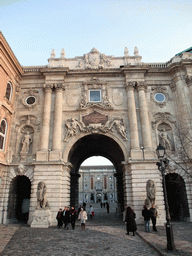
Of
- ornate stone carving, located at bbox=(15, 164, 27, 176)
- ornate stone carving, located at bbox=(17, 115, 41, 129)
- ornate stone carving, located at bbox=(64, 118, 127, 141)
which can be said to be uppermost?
ornate stone carving, located at bbox=(17, 115, 41, 129)

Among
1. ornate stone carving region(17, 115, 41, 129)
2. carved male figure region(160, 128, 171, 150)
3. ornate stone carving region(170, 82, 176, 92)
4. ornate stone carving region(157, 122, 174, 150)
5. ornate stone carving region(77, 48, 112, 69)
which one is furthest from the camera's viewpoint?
ornate stone carving region(77, 48, 112, 69)

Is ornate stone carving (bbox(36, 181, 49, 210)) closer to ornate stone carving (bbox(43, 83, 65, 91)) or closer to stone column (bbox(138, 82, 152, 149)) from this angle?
stone column (bbox(138, 82, 152, 149))

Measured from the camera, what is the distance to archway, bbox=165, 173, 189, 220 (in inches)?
772

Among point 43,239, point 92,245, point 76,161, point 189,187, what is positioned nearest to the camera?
point 92,245

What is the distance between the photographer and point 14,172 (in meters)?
19.9

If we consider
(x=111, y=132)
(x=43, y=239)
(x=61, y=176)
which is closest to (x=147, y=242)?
(x=43, y=239)

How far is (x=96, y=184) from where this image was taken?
8094 centimetres

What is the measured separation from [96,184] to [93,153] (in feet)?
183

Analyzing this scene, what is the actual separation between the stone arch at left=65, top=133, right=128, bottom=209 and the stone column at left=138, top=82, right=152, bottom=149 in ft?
9.78

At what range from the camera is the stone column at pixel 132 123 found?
19.7 m

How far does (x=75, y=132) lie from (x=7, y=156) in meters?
7.29

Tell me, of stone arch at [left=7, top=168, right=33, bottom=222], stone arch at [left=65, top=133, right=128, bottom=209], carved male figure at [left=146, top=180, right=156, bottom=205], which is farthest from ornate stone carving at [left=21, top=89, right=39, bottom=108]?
carved male figure at [left=146, top=180, right=156, bottom=205]

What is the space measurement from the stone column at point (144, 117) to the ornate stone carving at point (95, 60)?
16.7 feet

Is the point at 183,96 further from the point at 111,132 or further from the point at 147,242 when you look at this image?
the point at 147,242
